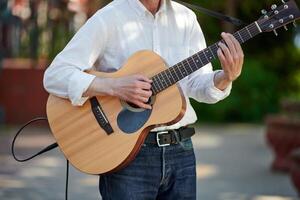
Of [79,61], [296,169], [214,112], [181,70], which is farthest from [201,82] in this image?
[214,112]

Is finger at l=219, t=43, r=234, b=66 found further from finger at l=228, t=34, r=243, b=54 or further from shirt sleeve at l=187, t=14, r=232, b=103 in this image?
shirt sleeve at l=187, t=14, r=232, b=103

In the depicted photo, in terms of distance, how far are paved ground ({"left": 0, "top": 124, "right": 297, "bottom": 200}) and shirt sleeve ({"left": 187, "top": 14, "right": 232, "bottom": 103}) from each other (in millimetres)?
3612

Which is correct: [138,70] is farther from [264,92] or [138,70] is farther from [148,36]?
[264,92]

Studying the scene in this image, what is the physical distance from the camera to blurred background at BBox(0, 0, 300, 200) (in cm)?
734

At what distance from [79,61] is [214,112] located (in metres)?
9.80

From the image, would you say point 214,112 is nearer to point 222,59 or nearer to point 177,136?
point 177,136

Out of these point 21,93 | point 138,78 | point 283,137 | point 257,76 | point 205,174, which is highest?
point 138,78

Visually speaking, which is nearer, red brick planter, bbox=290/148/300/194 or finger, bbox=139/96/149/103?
finger, bbox=139/96/149/103

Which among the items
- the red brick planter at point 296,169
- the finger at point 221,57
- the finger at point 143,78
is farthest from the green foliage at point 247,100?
the finger at point 221,57

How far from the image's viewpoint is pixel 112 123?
122 inches

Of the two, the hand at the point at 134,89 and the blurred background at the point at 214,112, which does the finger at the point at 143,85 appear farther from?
the blurred background at the point at 214,112

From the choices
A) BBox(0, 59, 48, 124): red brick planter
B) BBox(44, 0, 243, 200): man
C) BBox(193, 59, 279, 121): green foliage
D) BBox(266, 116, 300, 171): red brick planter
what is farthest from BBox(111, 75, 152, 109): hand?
BBox(193, 59, 279, 121): green foliage

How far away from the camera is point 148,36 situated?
10.2ft

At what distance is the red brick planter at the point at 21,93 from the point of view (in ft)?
36.4
